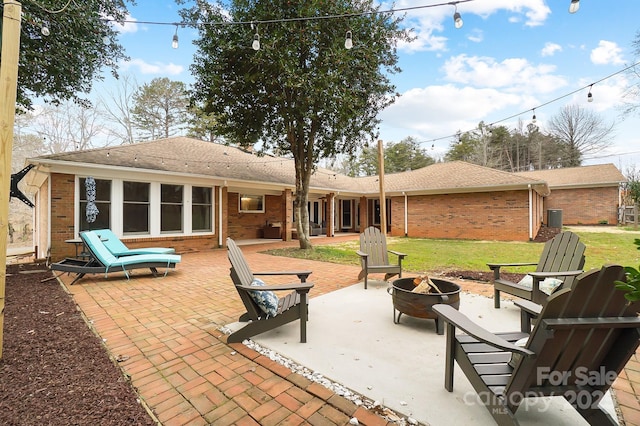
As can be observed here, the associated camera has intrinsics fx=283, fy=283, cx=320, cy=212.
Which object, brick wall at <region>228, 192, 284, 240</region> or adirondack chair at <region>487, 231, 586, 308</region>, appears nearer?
adirondack chair at <region>487, 231, 586, 308</region>

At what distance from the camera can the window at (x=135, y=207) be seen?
30.5 feet

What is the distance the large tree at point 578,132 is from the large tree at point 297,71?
28089 millimetres

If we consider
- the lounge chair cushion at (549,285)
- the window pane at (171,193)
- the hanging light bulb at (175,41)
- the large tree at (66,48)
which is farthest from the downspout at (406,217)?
the large tree at (66,48)

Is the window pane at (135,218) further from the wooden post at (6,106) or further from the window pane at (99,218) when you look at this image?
the wooden post at (6,106)

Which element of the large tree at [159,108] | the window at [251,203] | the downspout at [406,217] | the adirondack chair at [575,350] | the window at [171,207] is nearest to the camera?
the adirondack chair at [575,350]

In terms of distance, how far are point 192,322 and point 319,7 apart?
887 centimetres

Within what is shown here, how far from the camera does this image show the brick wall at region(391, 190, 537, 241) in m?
13.0

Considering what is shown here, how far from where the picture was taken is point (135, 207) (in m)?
9.48

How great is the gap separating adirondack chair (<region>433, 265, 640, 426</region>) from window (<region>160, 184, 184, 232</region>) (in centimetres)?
1051

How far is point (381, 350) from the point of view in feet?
9.32

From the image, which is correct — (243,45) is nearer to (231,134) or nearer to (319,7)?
(319,7)

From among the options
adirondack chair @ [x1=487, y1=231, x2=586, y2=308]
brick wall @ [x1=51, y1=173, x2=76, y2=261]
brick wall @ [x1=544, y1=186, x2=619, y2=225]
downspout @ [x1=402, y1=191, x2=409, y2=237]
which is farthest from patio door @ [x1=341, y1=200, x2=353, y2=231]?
adirondack chair @ [x1=487, y1=231, x2=586, y2=308]

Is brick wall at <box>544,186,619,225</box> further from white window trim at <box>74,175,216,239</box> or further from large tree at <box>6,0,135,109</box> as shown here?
large tree at <box>6,0,135,109</box>

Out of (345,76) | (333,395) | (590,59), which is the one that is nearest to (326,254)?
(345,76)
